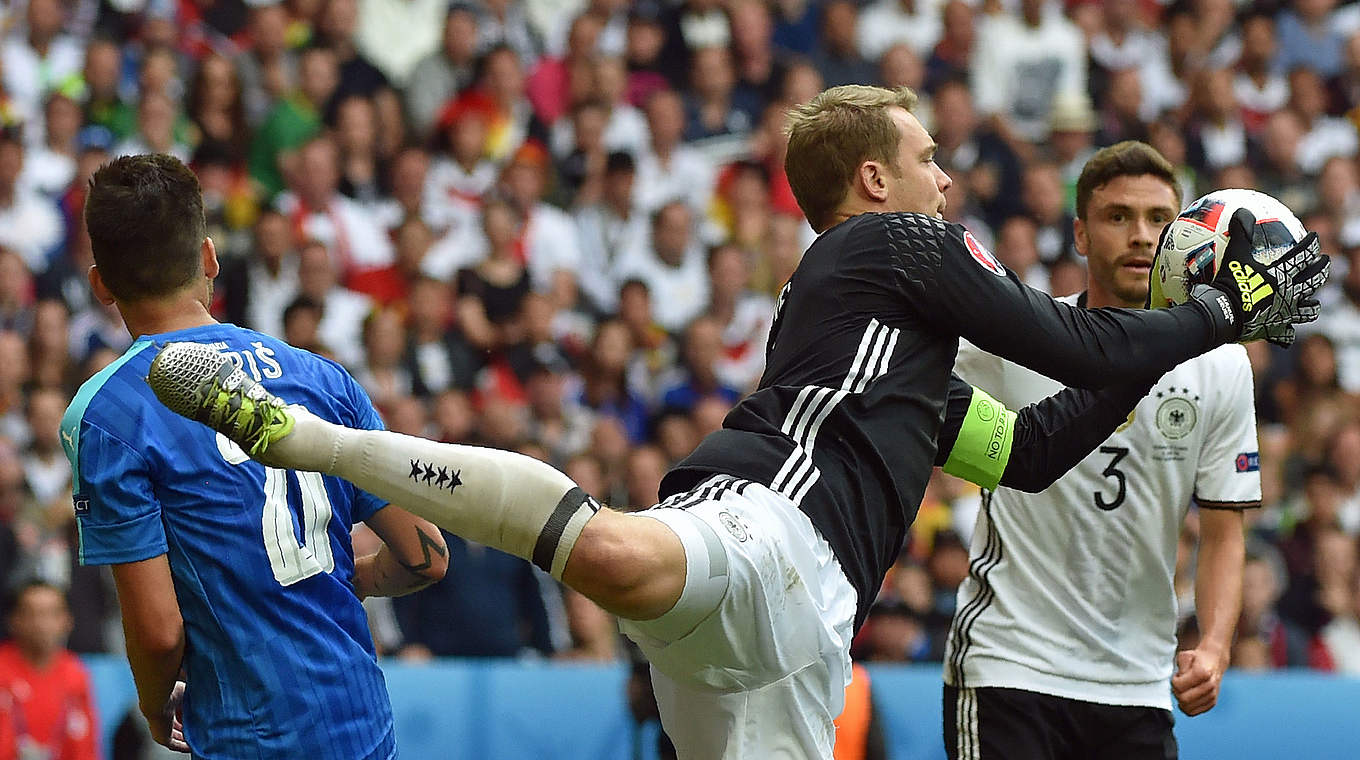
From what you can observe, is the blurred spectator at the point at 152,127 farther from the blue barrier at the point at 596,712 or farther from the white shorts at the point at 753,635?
the white shorts at the point at 753,635

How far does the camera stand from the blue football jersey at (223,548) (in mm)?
3826

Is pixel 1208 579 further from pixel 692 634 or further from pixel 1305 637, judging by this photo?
pixel 1305 637

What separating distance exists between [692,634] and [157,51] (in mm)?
8545

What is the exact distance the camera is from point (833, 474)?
416 centimetres

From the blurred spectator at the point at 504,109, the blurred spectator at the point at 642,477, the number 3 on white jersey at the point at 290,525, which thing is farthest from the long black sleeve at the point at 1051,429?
the blurred spectator at the point at 504,109

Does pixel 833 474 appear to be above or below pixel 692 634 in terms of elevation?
above

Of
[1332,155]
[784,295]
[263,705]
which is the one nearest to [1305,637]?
[1332,155]

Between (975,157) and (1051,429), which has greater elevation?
(975,157)

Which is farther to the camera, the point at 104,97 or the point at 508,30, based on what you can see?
the point at 508,30

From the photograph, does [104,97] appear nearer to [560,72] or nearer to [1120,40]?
[560,72]

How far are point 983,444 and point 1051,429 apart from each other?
7.5 inches

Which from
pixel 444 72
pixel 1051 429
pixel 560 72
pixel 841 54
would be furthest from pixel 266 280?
pixel 1051 429

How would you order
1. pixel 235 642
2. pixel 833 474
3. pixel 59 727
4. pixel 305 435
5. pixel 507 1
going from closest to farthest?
pixel 305 435, pixel 235 642, pixel 833 474, pixel 59 727, pixel 507 1

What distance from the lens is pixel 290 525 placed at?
3975 mm
